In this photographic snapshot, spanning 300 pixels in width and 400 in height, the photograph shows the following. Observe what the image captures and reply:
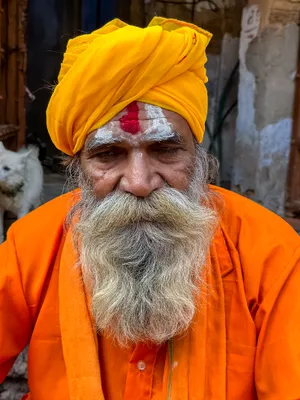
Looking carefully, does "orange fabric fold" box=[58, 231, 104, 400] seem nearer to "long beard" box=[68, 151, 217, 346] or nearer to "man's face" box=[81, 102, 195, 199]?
"long beard" box=[68, 151, 217, 346]

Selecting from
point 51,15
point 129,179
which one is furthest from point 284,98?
point 51,15

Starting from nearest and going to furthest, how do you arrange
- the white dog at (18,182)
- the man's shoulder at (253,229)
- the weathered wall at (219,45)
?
the man's shoulder at (253,229) → the white dog at (18,182) → the weathered wall at (219,45)

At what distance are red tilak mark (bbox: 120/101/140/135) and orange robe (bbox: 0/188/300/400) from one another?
40cm

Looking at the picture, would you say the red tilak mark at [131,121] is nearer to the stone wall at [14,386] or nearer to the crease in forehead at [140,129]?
the crease in forehead at [140,129]

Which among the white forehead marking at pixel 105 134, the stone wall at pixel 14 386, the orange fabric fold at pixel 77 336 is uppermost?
the white forehead marking at pixel 105 134

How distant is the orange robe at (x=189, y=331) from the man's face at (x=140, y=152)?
0.84 feet

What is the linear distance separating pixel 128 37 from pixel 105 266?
59 centimetres

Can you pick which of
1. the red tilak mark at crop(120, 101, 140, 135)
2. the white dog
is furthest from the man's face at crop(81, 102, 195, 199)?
the white dog

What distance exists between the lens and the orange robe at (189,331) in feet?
4.75

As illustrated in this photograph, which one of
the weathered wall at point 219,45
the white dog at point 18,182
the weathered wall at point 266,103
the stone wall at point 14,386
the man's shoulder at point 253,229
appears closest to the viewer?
the man's shoulder at point 253,229

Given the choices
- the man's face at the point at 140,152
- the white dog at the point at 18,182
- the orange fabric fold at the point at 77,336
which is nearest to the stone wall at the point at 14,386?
the orange fabric fold at the point at 77,336

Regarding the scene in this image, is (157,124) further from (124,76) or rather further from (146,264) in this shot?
(146,264)

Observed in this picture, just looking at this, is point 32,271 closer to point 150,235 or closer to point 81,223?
point 81,223

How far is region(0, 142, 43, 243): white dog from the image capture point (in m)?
3.12
